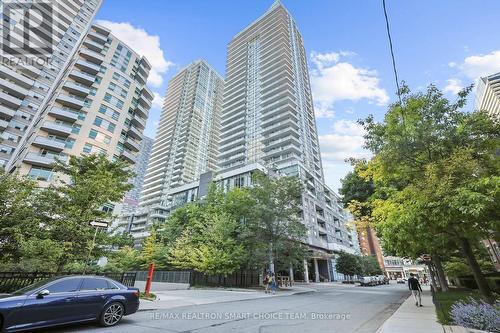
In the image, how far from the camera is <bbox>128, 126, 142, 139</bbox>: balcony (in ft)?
155

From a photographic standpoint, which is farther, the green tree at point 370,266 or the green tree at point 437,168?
the green tree at point 370,266

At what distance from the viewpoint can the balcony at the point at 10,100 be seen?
38.2m

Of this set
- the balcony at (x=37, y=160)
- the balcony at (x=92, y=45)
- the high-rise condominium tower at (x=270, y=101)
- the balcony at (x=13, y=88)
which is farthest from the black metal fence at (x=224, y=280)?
the balcony at (x=92, y=45)

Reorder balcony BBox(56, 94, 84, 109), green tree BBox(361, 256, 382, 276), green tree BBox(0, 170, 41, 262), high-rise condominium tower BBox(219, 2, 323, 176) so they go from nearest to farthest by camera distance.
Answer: green tree BBox(0, 170, 41, 262), balcony BBox(56, 94, 84, 109), high-rise condominium tower BBox(219, 2, 323, 176), green tree BBox(361, 256, 382, 276)

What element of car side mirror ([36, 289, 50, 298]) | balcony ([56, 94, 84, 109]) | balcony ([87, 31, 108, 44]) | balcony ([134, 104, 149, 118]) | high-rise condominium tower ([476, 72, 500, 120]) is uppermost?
high-rise condominium tower ([476, 72, 500, 120])

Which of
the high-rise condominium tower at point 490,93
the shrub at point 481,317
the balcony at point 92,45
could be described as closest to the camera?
the shrub at point 481,317

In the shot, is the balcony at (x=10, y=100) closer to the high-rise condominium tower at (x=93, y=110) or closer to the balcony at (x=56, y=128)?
the high-rise condominium tower at (x=93, y=110)

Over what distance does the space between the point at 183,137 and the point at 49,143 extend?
6879cm

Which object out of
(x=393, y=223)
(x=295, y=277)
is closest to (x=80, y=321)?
(x=393, y=223)

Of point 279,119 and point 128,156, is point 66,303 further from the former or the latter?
point 279,119

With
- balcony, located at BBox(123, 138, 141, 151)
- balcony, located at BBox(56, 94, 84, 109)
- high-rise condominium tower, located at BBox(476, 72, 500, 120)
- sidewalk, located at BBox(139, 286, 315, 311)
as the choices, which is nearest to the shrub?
sidewalk, located at BBox(139, 286, 315, 311)

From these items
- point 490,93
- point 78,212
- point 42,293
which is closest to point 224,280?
point 78,212

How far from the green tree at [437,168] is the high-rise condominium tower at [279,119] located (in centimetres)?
3913

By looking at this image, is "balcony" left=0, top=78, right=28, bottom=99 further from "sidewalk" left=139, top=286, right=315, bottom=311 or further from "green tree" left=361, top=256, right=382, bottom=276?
"green tree" left=361, top=256, right=382, bottom=276
